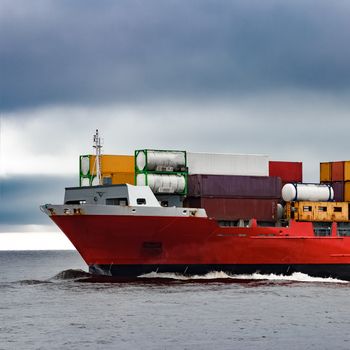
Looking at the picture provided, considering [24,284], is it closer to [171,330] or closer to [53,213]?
[53,213]

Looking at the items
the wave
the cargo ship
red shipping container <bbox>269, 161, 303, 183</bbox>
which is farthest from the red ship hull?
the wave

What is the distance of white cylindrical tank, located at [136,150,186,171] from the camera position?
62.9m

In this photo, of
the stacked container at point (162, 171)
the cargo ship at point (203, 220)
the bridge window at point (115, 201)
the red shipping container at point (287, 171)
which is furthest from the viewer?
the red shipping container at point (287, 171)

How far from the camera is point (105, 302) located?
51781 millimetres

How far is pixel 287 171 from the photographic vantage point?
70062 millimetres

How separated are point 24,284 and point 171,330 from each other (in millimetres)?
28407

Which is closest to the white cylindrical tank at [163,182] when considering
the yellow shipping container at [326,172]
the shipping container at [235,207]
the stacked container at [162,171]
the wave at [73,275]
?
the stacked container at [162,171]

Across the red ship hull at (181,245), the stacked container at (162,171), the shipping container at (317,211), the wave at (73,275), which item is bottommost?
the wave at (73,275)

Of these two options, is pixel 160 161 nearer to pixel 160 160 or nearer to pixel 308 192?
pixel 160 160

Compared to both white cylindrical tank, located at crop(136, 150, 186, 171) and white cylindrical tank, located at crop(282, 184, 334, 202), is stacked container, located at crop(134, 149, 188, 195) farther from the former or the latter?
white cylindrical tank, located at crop(282, 184, 334, 202)

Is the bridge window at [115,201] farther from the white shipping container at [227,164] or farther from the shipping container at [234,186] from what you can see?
the white shipping container at [227,164]

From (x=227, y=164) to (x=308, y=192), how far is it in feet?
22.5

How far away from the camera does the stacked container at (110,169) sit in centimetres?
6575

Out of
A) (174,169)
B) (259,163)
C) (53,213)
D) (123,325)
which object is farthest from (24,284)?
(123,325)
